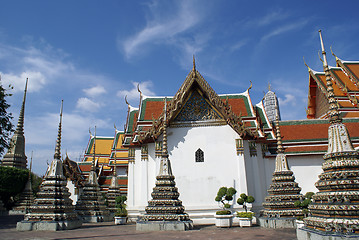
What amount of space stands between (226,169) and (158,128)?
12.8 feet

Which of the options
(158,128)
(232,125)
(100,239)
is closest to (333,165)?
(100,239)

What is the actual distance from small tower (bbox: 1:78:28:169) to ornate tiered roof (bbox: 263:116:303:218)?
74.2 feet

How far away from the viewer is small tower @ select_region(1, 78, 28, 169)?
24.5 meters

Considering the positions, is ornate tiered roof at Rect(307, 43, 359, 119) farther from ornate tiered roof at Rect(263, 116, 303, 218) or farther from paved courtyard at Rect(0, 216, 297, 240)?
paved courtyard at Rect(0, 216, 297, 240)

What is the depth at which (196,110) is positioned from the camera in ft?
47.0

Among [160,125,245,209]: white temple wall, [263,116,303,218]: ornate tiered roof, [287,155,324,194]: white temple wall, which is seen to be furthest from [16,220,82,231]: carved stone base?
[287,155,324,194]: white temple wall

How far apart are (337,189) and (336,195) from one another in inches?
5.2

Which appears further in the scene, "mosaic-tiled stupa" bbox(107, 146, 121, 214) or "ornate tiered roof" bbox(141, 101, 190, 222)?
"mosaic-tiled stupa" bbox(107, 146, 121, 214)

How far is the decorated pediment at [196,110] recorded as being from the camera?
1423 centimetres

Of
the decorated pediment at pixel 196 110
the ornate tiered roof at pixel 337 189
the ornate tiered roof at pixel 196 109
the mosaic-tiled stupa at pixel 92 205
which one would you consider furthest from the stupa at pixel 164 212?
the mosaic-tiled stupa at pixel 92 205

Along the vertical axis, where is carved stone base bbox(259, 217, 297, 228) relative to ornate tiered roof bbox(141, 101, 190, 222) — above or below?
below

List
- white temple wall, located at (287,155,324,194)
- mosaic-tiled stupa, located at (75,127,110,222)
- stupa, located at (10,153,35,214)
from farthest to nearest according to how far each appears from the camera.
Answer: stupa, located at (10,153,35,214), white temple wall, located at (287,155,324,194), mosaic-tiled stupa, located at (75,127,110,222)

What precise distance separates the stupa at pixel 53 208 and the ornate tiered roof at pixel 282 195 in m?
7.42

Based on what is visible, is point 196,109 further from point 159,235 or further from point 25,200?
point 25,200
